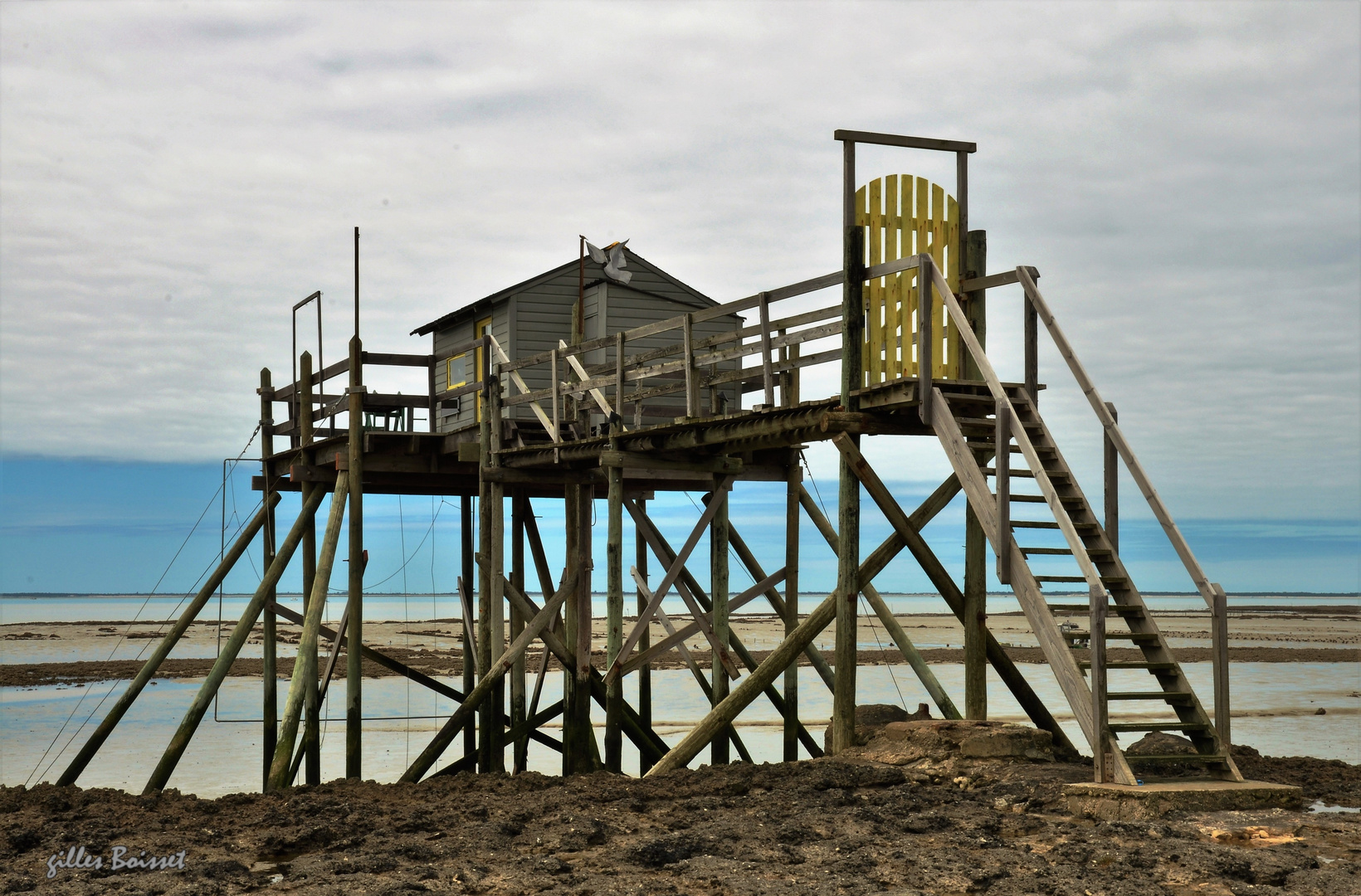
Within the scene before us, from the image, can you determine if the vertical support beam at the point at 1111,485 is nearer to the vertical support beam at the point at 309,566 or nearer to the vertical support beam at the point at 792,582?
the vertical support beam at the point at 792,582

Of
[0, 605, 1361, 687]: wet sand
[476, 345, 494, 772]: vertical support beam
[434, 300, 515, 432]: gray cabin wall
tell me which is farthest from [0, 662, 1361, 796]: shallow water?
[434, 300, 515, 432]: gray cabin wall

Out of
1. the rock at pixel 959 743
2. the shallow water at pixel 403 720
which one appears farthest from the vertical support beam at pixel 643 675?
the rock at pixel 959 743

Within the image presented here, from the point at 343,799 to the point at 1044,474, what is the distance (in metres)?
7.27

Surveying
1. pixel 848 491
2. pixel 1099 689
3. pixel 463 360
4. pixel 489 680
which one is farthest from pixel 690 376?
pixel 463 360

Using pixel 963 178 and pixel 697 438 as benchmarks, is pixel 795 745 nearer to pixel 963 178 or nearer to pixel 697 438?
pixel 697 438

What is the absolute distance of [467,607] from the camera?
61.2ft

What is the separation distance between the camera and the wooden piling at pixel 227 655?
49.2 ft

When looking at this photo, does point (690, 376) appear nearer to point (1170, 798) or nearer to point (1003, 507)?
point (1003, 507)

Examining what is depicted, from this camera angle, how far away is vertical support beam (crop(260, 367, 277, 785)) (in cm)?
1805

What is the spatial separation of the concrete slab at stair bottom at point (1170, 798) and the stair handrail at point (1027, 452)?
138 cm

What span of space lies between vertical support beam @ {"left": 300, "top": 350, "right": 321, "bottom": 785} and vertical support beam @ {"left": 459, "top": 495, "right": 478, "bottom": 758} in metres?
2.16

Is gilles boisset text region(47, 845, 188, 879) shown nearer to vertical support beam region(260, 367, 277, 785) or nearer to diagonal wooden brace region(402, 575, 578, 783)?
diagonal wooden brace region(402, 575, 578, 783)

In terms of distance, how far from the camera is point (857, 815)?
9.42 meters

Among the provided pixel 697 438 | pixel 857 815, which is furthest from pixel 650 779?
pixel 697 438
